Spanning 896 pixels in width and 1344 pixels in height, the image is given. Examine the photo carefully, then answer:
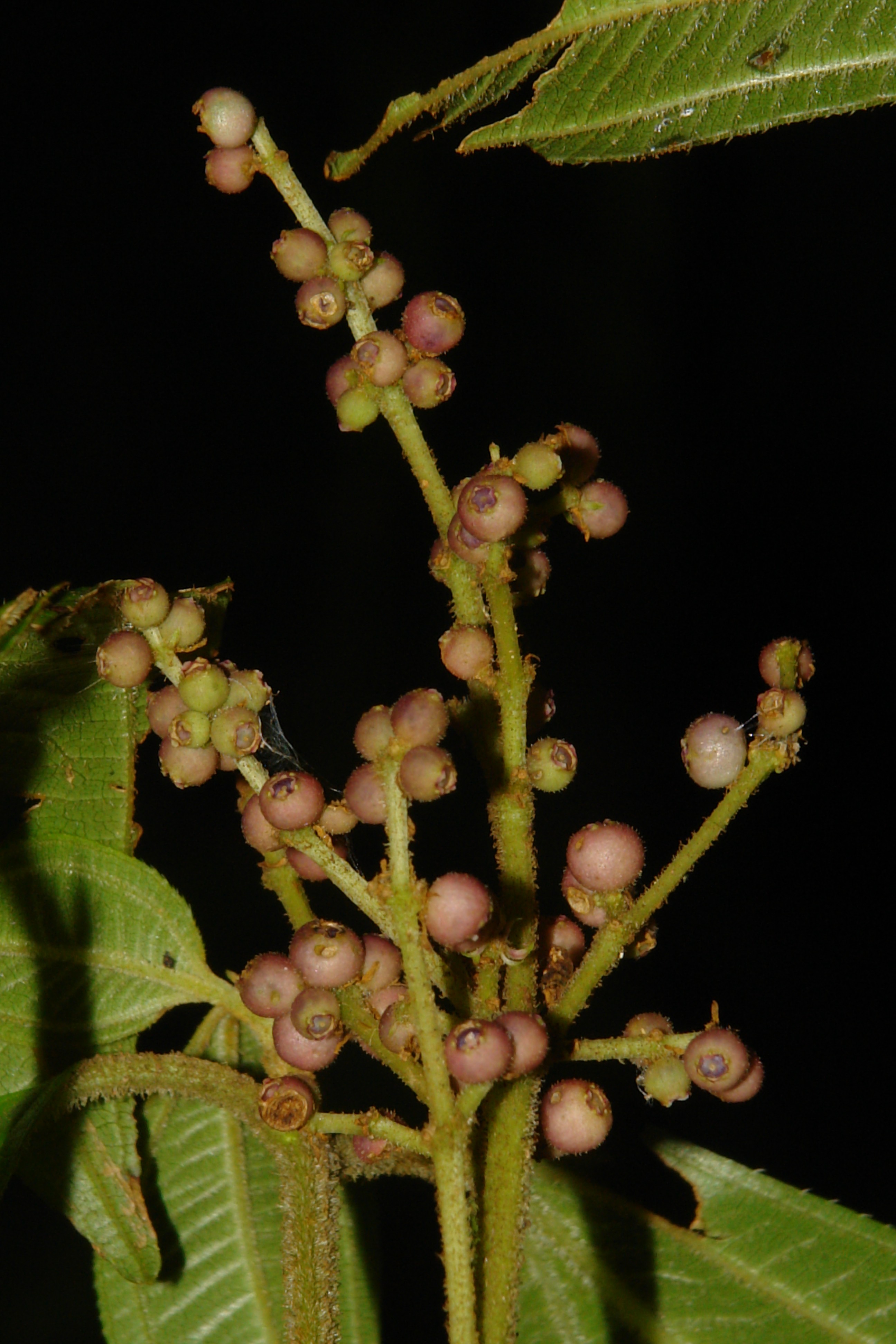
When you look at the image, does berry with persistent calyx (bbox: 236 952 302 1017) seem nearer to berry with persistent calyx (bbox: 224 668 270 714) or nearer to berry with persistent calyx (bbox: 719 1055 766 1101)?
berry with persistent calyx (bbox: 224 668 270 714)

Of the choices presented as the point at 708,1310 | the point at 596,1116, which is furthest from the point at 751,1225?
the point at 596,1116

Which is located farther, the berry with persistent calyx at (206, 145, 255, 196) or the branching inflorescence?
the berry with persistent calyx at (206, 145, 255, 196)

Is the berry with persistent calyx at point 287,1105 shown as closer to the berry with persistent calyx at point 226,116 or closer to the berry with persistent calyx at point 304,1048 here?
the berry with persistent calyx at point 304,1048

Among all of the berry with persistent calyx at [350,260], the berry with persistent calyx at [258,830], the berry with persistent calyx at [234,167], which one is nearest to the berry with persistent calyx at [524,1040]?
the berry with persistent calyx at [258,830]

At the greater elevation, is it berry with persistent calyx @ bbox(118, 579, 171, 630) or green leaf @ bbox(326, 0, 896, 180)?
green leaf @ bbox(326, 0, 896, 180)

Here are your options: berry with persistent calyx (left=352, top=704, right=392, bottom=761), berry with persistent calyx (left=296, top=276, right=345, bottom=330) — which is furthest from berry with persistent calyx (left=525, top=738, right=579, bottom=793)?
berry with persistent calyx (left=296, top=276, right=345, bottom=330)

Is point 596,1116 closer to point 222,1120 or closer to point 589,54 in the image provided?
point 222,1120

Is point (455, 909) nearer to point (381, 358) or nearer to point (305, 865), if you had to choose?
point (305, 865)
